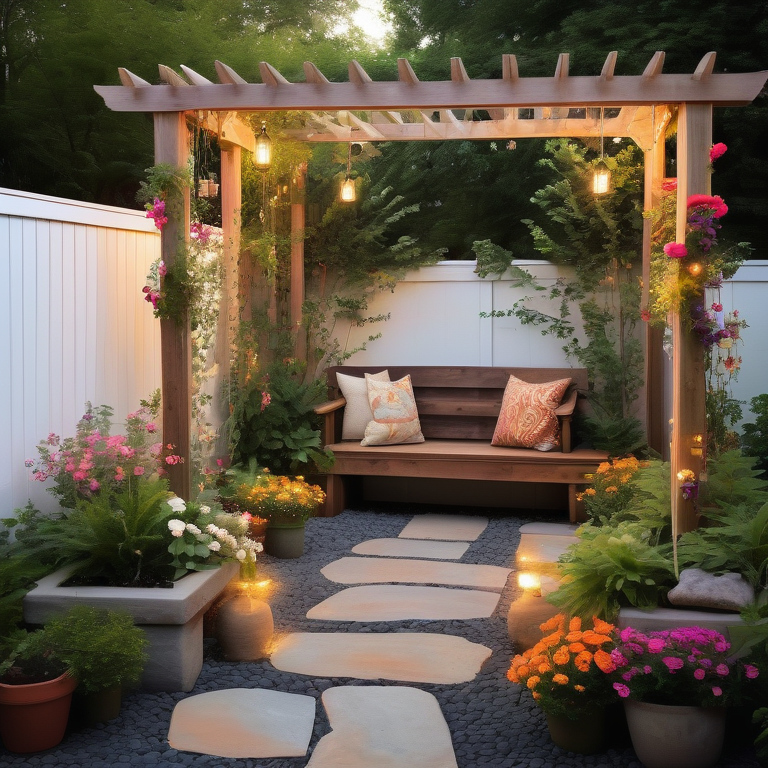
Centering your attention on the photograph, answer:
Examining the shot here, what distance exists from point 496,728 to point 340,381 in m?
3.76

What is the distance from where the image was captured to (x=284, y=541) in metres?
5.04

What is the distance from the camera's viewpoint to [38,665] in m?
2.87

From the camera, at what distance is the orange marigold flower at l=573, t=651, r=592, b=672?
2689mm

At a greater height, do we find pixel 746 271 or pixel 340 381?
pixel 746 271

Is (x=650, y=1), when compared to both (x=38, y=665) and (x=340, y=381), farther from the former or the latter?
(x=38, y=665)

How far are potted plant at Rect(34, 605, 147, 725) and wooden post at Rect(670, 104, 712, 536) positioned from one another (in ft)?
7.64

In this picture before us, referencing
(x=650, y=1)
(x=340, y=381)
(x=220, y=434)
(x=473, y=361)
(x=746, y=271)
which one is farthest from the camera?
(x=650, y=1)

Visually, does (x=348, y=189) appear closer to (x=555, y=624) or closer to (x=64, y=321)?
(x=64, y=321)

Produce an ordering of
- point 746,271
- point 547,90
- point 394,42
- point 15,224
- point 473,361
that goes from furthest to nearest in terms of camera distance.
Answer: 1. point 394,42
2. point 473,361
3. point 746,271
4. point 547,90
5. point 15,224

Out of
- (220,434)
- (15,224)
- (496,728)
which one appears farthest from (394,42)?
(496,728)

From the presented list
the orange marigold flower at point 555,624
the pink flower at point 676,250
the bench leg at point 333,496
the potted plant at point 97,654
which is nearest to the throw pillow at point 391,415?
the bench leg at point 333,496

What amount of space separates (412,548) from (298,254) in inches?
104

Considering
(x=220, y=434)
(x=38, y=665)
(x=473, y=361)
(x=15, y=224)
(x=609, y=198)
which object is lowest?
(x=38, y=665)

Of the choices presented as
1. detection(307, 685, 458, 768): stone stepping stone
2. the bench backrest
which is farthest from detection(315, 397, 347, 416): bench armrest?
detection(307, 685, 458, 768): stone stepping stone
